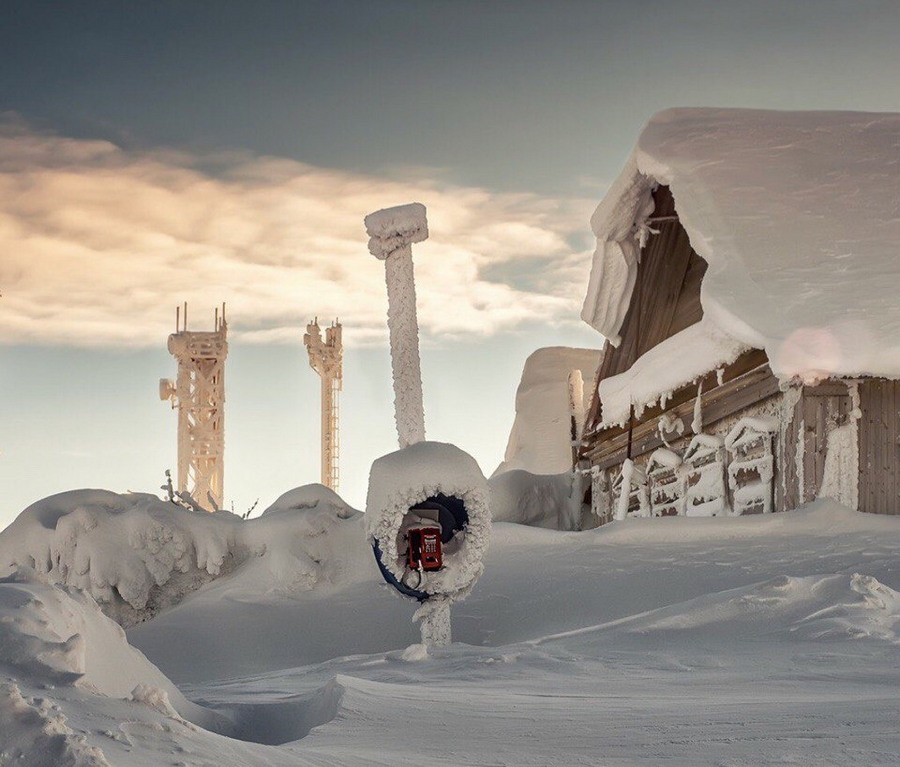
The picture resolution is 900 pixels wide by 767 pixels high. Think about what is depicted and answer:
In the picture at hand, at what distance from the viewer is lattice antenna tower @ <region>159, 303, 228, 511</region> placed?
26.4 m

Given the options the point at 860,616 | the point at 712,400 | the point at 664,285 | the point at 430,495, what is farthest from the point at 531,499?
the point at 860,616

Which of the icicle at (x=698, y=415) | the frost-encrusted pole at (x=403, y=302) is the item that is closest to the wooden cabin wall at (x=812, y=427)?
the icicle at (x=698, y=415)

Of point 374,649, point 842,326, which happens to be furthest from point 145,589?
point 842,326

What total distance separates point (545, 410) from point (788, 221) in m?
17.8

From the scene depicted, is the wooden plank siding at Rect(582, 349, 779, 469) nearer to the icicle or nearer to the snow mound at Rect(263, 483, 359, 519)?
the icicle

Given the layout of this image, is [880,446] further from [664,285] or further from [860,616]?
[664,285]

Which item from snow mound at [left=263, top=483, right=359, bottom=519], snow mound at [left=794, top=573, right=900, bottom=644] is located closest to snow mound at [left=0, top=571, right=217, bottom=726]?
snow mound at [left=794, top=573, right=900, bottom=644]

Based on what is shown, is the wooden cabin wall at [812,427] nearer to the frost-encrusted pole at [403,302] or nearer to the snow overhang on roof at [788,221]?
the snow overhang on roof at [788,221]

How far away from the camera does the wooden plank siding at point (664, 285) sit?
48.9ft

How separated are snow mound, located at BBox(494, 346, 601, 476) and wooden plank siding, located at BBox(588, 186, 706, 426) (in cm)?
1292

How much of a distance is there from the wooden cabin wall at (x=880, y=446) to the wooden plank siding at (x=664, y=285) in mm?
3616

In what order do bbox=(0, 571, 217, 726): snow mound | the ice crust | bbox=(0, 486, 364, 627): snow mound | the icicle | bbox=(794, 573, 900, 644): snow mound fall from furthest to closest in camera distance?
the icicle, bbox=(0, 486, 364, 627): snow mound, the ice crust, bbox=(794, 573, 900, 644): snow mound, bbox=(0, 571, 217, 726): snow mound

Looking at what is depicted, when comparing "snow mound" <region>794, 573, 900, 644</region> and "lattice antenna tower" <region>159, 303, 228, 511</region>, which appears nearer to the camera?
"snow mound" <region>794, 573, 900, 644</region>

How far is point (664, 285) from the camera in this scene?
1540cm
